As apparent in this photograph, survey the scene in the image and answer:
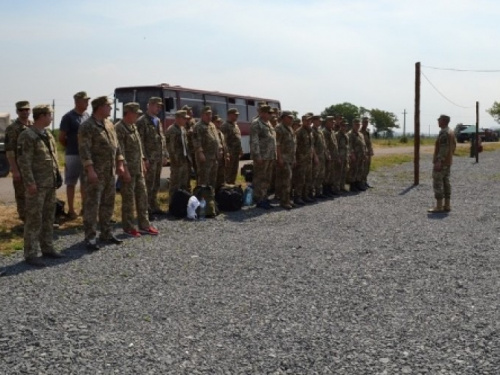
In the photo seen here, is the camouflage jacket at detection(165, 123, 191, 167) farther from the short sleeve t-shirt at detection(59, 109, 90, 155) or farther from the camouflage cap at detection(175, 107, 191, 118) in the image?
the short sleeve t-shirt at detection(59, 109, 90, 155)

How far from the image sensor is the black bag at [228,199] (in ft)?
37.6

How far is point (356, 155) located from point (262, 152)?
447 centimetres

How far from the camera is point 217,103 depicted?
2358 cm

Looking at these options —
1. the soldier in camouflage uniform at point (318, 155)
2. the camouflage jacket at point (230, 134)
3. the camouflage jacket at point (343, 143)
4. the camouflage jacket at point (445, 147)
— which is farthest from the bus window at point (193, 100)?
the camouflage jacket at point (445, 147)

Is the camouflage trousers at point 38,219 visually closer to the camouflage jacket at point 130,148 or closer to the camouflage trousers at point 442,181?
the camouflage jacket at point 130,148

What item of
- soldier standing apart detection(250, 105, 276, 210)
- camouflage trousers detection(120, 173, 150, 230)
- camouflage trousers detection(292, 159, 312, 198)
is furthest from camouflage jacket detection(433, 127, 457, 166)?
camouflage trousers detection(120, 173, 150, 230)

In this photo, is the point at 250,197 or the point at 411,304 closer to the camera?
the point at 411,304

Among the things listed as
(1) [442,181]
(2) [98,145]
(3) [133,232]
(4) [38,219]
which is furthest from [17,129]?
(1) [442,181]

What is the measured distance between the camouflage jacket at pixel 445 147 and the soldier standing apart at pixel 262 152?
3043mm

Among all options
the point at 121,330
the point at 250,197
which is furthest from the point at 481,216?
the point at 121,330

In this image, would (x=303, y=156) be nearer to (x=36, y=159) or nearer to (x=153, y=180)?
(x=153, y=180)

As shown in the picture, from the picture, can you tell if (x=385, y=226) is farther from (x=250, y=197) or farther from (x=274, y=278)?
(x=274, y=278)

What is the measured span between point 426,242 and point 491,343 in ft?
13.6

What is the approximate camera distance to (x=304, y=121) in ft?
43.0
